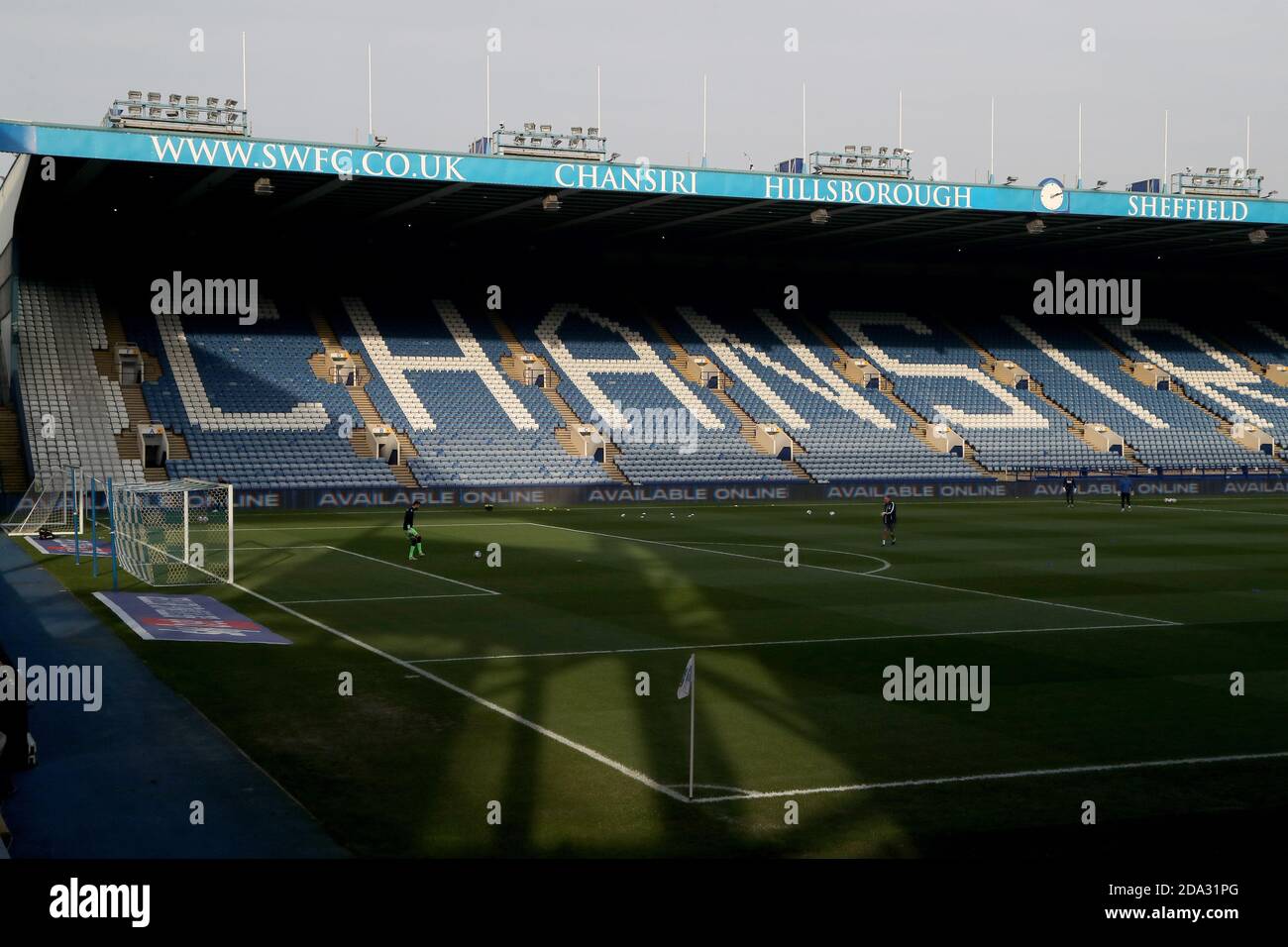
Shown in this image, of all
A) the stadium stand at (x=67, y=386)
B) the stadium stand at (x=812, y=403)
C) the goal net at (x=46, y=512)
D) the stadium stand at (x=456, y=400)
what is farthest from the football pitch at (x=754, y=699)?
the stadium stand at (x=812, y=403)

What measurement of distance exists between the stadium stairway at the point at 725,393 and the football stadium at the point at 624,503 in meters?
0.27

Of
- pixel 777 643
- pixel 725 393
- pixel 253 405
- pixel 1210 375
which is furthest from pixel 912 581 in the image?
pixel 1210 375

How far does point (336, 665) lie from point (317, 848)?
8.04 metres

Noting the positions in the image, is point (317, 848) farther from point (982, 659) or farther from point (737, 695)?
point (982, 659)

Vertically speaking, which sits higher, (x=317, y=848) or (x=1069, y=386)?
(x=1069, y=386)

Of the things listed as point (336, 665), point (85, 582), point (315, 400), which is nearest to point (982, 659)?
point (336, 665)

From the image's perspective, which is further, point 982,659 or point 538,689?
point 982,659

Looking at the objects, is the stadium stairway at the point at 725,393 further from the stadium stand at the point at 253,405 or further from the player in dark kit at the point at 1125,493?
the stadium stand at the point at 253,405

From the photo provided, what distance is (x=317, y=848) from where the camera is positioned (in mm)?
10320

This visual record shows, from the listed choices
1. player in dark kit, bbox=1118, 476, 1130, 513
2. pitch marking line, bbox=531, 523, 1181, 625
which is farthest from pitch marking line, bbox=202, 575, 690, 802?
player in dark kit, bbox=1118, 476, 1130, 513

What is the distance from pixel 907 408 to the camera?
63.8m

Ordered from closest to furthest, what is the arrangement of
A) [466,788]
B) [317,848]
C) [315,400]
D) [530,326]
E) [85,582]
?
[317,848]
[466,788]
[85,582]
[315,400]
[530,326]

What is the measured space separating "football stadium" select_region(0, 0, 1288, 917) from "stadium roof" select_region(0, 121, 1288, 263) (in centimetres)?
25

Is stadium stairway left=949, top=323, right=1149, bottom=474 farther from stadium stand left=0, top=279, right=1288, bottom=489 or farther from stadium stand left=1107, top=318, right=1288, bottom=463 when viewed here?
stadium stand left=1107, top=318, right=1288, bottom=463
